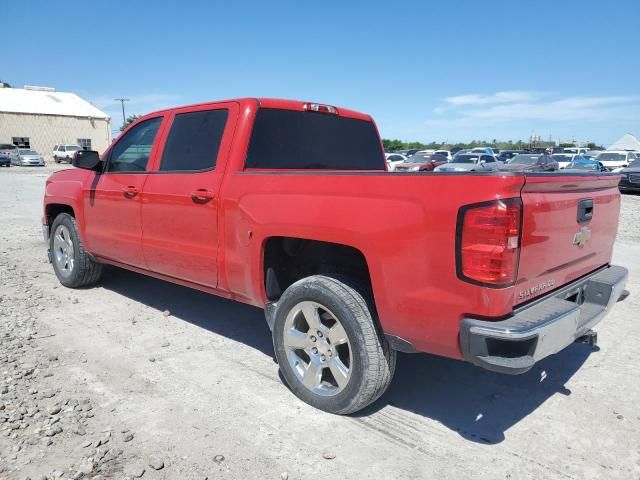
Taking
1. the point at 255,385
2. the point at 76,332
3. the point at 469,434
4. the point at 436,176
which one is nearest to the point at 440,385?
the point at 469,434

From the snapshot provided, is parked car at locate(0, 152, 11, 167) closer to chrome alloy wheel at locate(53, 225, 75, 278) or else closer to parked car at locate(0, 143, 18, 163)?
parked car at locate(0, 143, 18, 163)

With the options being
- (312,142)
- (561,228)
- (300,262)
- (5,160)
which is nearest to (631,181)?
(312,142)

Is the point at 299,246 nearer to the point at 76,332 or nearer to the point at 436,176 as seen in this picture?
the point at 436,176

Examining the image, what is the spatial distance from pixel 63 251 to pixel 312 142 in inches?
139

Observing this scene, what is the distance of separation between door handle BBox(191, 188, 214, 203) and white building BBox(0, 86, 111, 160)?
56454 millimetres

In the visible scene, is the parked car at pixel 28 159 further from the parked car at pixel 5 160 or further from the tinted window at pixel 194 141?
the tinted window at pixel 194 141

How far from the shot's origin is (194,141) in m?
4.10

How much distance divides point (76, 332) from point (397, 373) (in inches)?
111

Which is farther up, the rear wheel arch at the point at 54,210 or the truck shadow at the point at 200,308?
the rear wheel arch at the point at 54,210

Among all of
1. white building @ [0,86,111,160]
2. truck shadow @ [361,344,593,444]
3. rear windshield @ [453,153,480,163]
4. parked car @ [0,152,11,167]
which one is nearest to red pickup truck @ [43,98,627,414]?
truck shadow @ [361,344,593,444]

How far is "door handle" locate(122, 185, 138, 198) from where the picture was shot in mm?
4509

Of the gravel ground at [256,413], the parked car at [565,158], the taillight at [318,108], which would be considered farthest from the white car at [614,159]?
the taillight at [318,108]

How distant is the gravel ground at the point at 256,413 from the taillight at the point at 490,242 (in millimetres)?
1039

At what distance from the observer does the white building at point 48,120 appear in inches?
2010
